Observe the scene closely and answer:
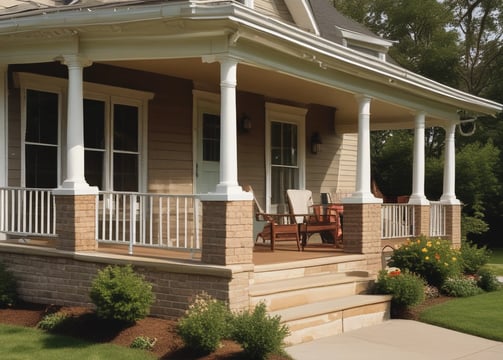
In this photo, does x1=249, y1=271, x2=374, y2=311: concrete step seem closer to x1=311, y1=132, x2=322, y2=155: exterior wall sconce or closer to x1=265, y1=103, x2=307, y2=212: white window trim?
x1=265, y1=103, x2=307, y2=212: white window trim

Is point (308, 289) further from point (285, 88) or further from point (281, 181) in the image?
point (281, 181)

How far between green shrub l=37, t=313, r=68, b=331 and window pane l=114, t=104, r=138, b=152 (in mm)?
3403

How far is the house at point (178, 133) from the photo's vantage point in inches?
297

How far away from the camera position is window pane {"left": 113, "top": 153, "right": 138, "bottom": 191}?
1058 cm

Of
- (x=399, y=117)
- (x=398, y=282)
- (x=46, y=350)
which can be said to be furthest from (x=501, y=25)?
(x=46, y=350)

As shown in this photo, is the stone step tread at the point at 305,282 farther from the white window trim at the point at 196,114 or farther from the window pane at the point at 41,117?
the window pane at the point at 41,117

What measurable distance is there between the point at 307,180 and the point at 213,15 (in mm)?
7613

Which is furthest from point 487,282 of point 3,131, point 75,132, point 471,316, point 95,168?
point 3,131

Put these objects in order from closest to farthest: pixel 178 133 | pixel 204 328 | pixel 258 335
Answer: pixel 258 335 < pixel 204 328 < pixel 178 133

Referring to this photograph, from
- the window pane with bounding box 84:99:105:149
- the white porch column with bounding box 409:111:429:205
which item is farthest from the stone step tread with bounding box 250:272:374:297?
the window pane with bounding box 84:99:105:149

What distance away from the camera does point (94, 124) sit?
1027cm

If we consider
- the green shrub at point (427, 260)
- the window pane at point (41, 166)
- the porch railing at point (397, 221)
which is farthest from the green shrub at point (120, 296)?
the porch railing at point (397, 221)

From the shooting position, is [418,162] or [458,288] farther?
[418,162]

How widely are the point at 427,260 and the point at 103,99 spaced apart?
5447 mm
